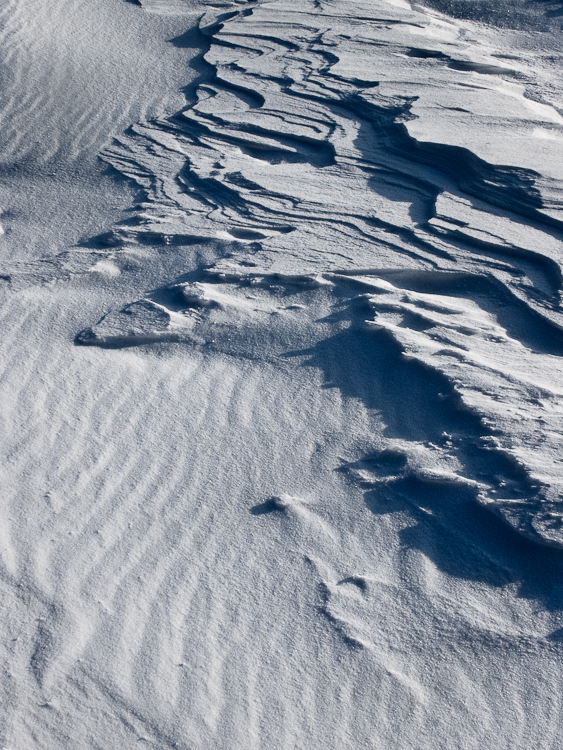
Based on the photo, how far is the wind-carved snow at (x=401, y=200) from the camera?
8.57 ft

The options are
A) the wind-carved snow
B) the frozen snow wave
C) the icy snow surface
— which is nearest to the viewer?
the icy snow surface

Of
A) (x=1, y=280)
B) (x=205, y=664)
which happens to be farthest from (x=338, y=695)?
(x=1, y=280)

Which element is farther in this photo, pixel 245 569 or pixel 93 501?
pixel 93 501

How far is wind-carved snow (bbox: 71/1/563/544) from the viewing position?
8.57 feet

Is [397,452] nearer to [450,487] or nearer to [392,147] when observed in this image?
[450,487]

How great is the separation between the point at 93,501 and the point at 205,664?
71 centimetres

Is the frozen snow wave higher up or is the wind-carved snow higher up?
the wind-carved snow

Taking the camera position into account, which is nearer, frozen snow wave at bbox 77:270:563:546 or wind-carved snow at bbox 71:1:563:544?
frozen snow wave at bbox 77:270:563:546

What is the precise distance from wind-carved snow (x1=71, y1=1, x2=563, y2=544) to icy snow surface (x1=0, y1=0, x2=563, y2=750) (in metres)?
0.02

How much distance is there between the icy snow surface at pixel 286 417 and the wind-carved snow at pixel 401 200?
17 mm

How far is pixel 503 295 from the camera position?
3.07 metres

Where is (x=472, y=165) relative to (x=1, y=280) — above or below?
above

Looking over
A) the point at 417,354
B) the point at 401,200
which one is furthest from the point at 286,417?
the point at 401,200

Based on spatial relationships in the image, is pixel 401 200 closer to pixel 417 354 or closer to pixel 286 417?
pixel 417 354
